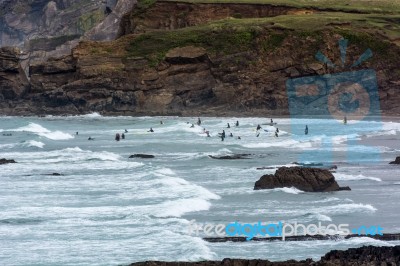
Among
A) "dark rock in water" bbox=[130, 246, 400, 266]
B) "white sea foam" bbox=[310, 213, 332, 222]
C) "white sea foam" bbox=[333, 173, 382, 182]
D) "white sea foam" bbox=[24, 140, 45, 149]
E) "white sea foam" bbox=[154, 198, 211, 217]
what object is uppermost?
"dark rock in water" bbox=[130, 246, 400, 266]

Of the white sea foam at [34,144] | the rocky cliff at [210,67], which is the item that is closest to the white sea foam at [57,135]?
the white sea foam at [34,144]

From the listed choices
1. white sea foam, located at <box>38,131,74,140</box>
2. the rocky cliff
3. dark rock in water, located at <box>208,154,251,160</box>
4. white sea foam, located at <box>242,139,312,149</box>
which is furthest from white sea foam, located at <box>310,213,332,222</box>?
the rocky cliff

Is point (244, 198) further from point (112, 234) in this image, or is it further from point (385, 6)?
point (385, 6)

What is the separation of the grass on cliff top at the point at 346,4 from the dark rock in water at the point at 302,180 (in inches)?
3130

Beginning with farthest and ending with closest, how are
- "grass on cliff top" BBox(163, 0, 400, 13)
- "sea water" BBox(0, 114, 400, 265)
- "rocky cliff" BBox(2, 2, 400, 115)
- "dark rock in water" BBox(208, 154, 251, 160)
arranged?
"grass on cliff top" BBox(163, 0, 400, 13), "rocky cliff" BBox(2, 2, 400, 115), "dark rock in water" BBox(208, 154, 251, 160), "sea water" BBox(0, 114, 400, 265)

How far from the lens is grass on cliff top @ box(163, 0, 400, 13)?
111 m

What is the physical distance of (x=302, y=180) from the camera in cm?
3180

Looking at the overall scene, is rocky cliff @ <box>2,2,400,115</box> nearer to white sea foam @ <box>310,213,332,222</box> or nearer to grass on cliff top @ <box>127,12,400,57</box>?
grass on cliff top @ <box>127,12,400,57</box>

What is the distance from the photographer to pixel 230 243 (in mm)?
22703

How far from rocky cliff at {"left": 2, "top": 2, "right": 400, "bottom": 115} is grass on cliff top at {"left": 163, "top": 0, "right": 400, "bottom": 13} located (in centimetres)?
701

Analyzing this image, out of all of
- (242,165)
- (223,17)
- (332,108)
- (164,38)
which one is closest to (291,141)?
(242,165)

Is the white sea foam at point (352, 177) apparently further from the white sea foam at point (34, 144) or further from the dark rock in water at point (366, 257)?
the white sea foam at point (34, 144)

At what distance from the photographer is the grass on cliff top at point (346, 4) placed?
111219mm

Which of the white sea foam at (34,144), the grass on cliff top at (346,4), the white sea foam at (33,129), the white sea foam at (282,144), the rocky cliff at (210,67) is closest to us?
the white sea foam at (282,144)
